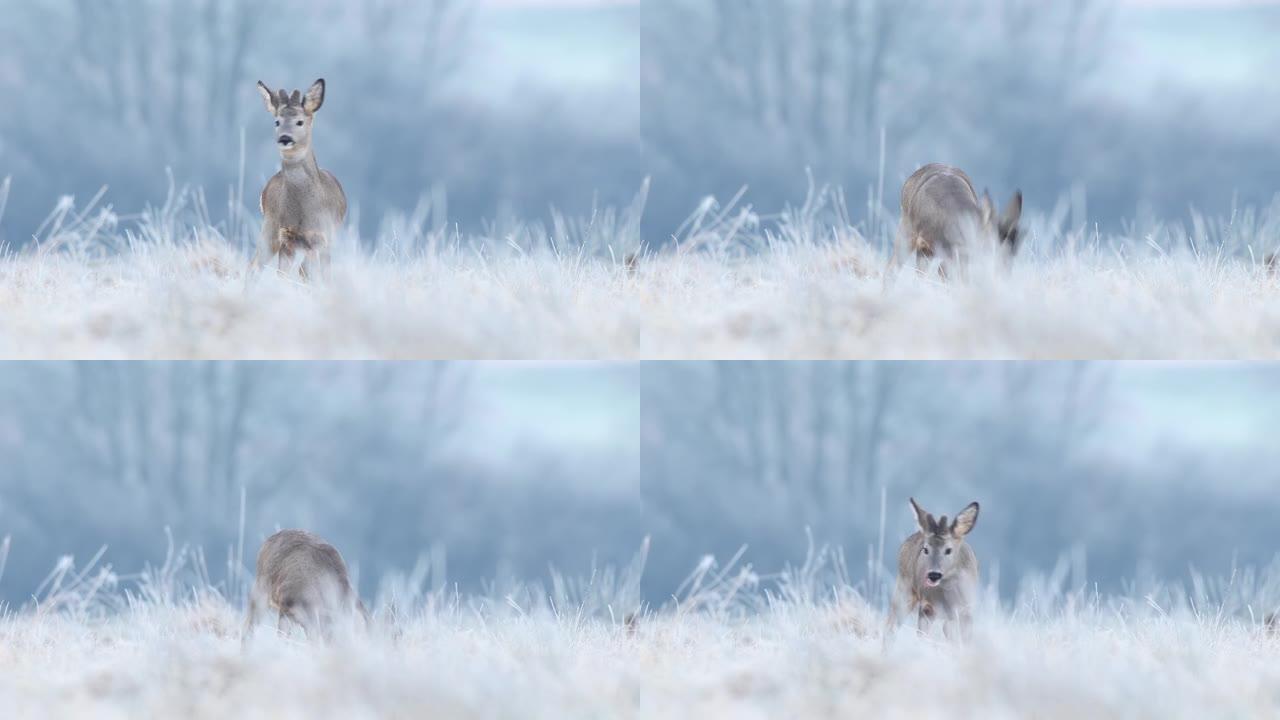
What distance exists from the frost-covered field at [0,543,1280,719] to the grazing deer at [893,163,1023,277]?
6.59 ft

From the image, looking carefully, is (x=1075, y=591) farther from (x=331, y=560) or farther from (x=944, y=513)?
(x=331, y=560)

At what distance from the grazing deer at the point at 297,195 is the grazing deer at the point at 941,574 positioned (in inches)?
140

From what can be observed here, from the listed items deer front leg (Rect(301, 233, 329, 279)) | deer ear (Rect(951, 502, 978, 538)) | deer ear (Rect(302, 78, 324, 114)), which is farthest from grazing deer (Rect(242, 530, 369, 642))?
deer ear (Rect(951, 502, 978, 538))

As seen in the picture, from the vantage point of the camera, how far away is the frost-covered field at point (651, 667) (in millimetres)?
9031

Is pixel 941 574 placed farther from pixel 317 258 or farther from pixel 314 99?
pixel 314 99

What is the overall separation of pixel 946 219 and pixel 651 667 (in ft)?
11.0

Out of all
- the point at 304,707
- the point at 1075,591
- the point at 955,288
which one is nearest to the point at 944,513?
the point at 1075,591

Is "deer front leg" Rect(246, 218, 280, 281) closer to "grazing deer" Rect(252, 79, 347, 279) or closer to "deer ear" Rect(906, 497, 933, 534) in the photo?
"grazing deer" Rect(252, 79, 347, 279)

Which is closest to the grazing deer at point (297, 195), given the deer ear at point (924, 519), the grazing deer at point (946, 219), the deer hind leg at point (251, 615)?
the deer hind leg at point (251, 615)

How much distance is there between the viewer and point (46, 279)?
35.7ft

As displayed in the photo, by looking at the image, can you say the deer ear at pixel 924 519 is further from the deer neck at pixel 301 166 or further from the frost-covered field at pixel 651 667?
the deer neck at pixel 301 166

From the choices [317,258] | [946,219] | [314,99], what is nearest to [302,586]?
[317,258]

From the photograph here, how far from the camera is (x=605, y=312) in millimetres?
9797

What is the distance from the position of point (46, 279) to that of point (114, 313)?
122 centimetres
